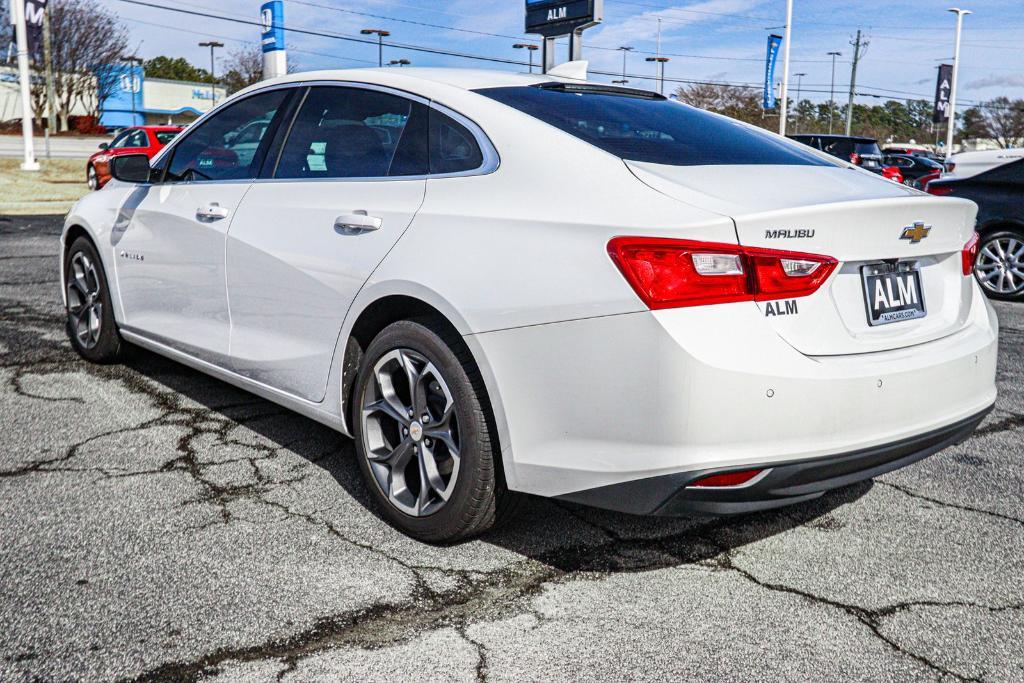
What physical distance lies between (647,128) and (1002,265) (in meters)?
6.86

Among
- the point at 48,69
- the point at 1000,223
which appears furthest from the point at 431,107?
the point at 48,69

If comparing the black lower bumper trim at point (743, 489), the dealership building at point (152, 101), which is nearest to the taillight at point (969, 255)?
the black lower bumper trim at point (743, 489)

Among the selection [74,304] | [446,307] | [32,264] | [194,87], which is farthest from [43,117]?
[446,307]

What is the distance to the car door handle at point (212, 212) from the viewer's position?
13.3 feet

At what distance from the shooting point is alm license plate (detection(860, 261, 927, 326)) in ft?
9.00

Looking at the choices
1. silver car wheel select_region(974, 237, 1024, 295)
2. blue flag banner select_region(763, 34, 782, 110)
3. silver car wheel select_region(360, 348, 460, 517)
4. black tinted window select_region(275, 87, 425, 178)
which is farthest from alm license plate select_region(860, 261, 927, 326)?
blue flag banner select_region(763, 34, 782, 110)

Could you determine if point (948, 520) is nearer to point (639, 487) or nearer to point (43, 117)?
point (639, 487)

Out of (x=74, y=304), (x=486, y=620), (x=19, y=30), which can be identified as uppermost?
(x=19, y=30)

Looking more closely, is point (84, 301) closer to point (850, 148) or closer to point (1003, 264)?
point (1003, 264)

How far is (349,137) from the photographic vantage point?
3.67 metres

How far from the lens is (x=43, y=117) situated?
178 feet

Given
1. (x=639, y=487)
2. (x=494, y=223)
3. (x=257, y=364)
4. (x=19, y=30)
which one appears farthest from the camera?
(x=19, y=30)

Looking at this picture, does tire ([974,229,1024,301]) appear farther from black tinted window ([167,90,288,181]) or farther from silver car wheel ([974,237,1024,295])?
black tinted window ([167,90,288,181])

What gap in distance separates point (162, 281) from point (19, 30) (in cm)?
2561
